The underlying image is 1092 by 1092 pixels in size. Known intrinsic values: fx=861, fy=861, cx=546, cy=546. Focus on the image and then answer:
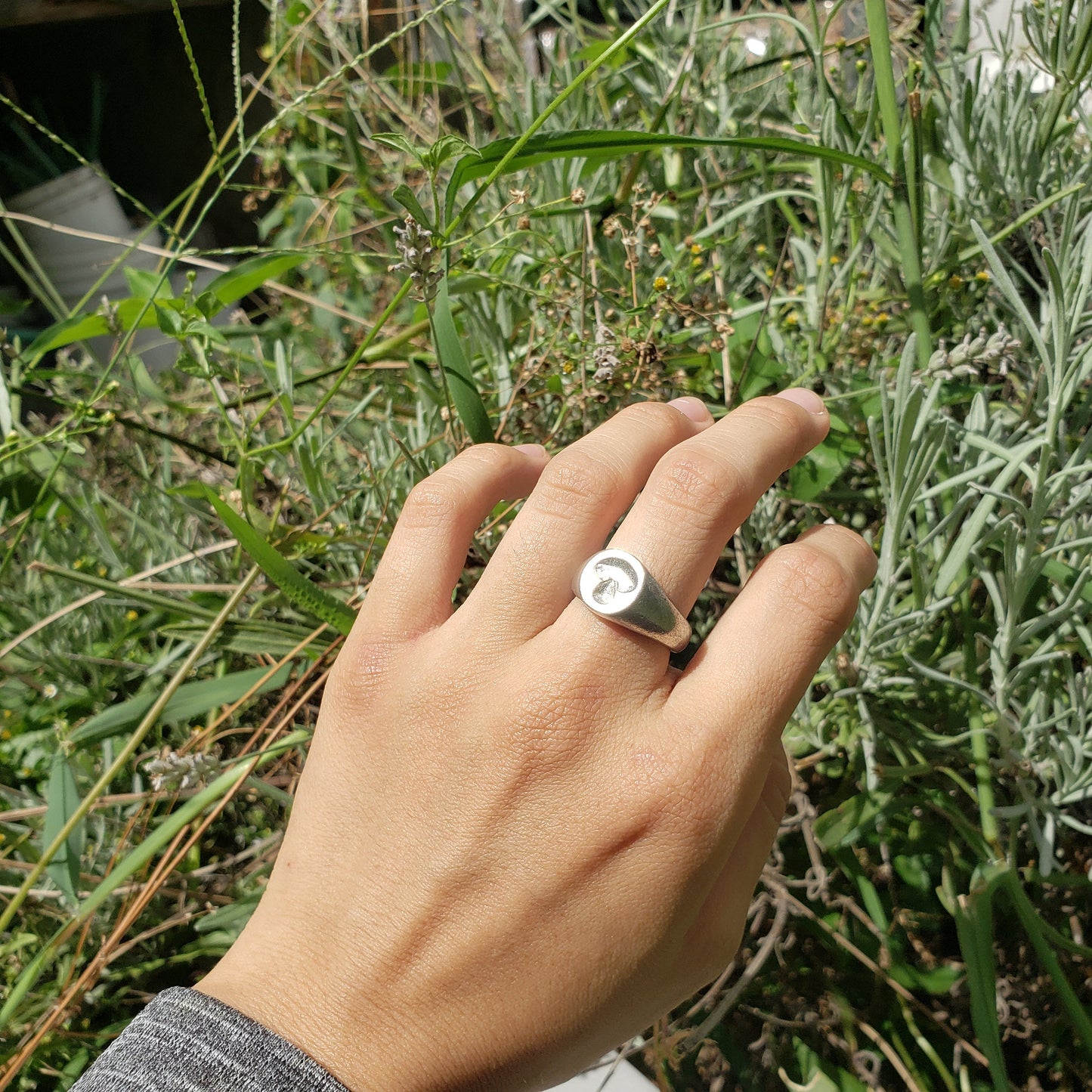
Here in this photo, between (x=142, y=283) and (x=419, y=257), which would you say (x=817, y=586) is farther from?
(x=142, y=283)

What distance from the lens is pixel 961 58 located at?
111 centimetres

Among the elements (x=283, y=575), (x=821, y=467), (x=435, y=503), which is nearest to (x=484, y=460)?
(x=435, y=503)

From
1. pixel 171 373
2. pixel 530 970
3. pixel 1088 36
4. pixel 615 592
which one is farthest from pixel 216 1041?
pixel 171 373

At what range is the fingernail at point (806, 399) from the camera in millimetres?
863

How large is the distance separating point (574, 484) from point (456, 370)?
219mm

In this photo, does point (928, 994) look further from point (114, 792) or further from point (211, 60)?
point (211, 60)

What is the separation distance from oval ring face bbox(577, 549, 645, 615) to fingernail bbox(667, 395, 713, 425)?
0.77 ft

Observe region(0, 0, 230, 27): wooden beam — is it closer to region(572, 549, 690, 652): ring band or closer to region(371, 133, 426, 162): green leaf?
region(371, 133, 426, 162): green leaf

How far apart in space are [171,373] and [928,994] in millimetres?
2288

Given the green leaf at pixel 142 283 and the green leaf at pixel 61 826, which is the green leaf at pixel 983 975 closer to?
the green leaf at pixel 61 826

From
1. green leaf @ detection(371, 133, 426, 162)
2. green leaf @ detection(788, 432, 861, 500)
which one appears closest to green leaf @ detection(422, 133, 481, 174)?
green leaf @ detection(371, 133, 426, 162)

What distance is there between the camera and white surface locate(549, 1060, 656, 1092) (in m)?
1.05

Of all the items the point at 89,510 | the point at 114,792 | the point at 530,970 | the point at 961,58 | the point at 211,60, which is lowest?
the point at 114,792

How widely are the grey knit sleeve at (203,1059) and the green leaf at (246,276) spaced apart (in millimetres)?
876
